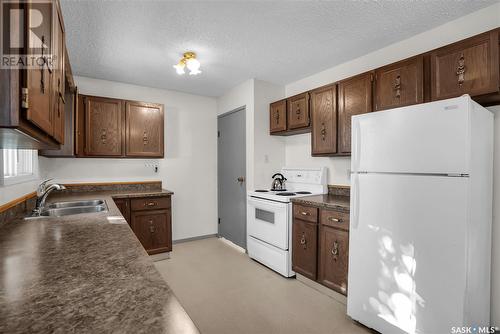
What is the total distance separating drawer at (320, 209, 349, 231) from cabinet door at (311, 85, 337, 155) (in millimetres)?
709

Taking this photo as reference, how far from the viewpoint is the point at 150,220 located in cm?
329

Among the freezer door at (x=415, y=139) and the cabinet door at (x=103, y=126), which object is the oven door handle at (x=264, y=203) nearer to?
the freezer door at (x=415, y=139)

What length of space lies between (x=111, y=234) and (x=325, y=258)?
1.90 metres

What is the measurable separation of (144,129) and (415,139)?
3213 mm

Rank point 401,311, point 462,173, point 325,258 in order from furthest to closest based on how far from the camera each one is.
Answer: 1. point 325,258
2. point 401,311
3. point 462,173

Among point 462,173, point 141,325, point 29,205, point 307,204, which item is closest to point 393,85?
point 462,173

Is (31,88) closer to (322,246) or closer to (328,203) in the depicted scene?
(328,203)

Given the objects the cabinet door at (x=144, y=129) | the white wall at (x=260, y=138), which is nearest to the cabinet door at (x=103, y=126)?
the cabinet door at (x=144, y=129)

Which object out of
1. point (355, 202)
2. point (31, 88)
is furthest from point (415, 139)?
point (31, 88)

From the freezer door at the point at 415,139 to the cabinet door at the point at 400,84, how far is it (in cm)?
53

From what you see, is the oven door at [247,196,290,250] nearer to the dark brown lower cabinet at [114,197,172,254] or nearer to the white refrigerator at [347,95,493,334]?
the white refrigerator at [347,95,493,334]

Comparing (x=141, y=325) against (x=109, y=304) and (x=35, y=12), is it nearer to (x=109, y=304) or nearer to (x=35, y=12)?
(x=109, y=304)

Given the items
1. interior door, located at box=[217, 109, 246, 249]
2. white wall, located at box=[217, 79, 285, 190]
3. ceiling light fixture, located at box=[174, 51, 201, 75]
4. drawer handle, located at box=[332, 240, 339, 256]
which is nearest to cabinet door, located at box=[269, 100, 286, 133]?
white wall, located at box=[217, 79, 285, 190]

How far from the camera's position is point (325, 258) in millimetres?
→ 2439
